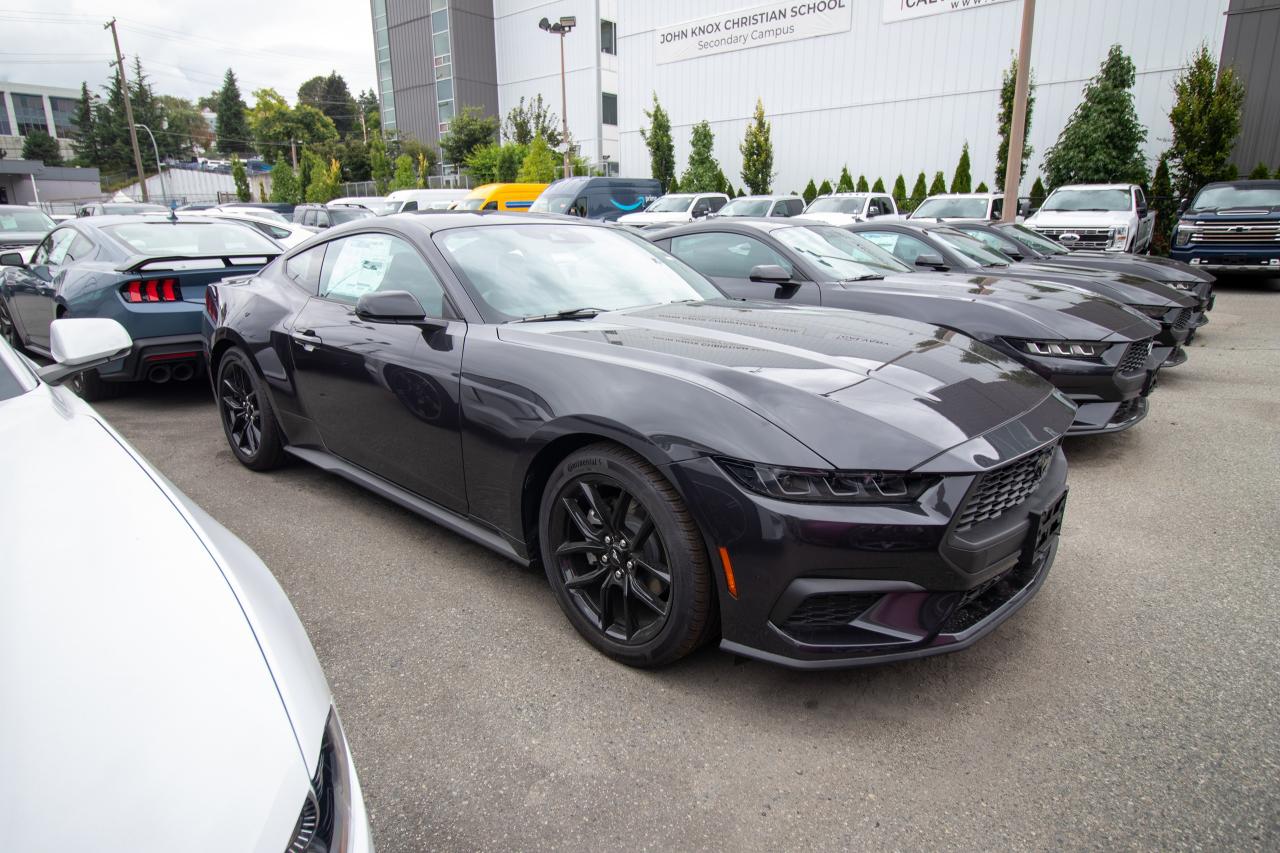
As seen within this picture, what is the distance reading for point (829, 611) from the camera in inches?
80.4

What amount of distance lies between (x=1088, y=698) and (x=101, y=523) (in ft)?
8.79

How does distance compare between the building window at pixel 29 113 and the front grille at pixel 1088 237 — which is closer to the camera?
the front grille at pixel 1088 237

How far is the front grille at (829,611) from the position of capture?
2.03 m

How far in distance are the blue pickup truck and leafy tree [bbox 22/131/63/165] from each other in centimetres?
9976

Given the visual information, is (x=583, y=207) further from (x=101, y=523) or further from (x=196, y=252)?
(x=101, y=523)

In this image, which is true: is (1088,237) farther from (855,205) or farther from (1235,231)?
(855,205)

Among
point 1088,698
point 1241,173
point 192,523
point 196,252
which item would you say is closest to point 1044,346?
point 1088,698

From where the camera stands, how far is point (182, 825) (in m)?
0.93

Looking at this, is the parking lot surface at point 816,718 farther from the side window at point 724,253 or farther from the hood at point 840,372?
the side window at point 724,253

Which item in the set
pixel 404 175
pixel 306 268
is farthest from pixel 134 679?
pixel 404 175

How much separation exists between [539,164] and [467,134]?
10.9m

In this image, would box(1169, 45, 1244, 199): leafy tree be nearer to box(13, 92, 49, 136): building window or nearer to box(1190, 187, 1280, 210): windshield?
box(1190, 187, 1280, 210): windshield

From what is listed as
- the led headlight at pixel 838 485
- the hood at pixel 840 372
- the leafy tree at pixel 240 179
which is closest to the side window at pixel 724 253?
the hood at pixel 840 372

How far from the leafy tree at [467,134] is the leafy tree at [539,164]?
9644mm
